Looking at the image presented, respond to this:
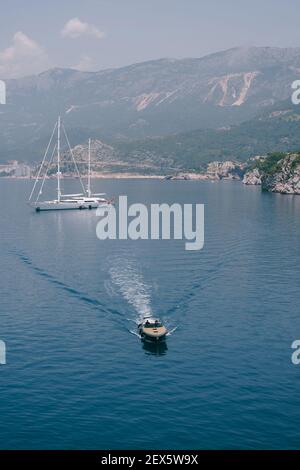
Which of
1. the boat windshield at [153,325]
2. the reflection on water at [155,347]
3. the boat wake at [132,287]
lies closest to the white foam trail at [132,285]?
the boat wake at [132,287]

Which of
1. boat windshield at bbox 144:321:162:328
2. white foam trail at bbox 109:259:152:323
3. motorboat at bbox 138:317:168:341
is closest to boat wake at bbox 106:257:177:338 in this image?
white foam trail at bbox 109:259:152:323

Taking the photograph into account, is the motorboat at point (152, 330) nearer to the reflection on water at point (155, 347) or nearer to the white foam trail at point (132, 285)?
the reflection on water at point (155, 347)

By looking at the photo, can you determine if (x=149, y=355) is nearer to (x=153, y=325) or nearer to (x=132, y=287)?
(x=153, y=325)

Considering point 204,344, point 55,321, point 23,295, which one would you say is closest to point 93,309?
point 55,321

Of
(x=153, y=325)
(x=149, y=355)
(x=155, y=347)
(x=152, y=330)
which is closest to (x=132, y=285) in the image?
(x=153, y=325)

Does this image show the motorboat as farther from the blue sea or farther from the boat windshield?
the blue sea
